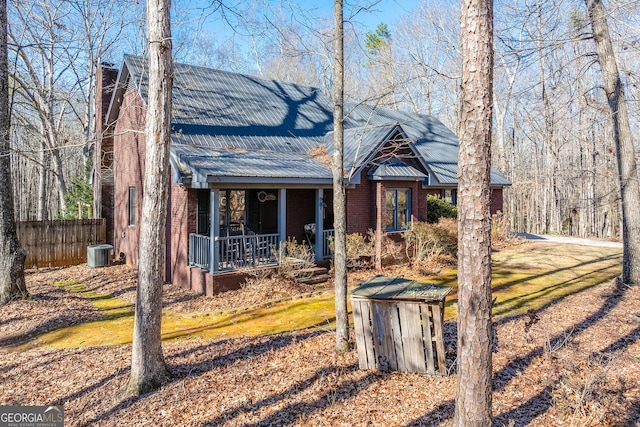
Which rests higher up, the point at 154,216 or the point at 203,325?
the point at 154,216

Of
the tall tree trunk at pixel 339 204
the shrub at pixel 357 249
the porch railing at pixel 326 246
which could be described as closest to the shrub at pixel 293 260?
the porch railing at pixel 326 246

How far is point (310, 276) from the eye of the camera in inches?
448

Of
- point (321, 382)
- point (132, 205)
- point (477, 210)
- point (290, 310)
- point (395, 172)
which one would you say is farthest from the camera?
point (132, 205)

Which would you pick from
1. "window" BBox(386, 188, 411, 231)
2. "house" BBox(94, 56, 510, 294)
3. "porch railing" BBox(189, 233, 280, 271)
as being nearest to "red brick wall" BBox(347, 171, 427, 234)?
"house" BBox(94, 56, 510, 294)

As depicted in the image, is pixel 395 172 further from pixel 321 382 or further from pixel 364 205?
pixel 321 382

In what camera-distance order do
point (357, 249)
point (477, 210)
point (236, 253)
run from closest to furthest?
point (477, 210) < point (236, 253) < point (357, 249)

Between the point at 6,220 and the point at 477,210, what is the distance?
1029cm

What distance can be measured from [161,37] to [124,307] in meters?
6.80

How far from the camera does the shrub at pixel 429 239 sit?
43.9ft

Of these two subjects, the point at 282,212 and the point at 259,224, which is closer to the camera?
the point at 282,212

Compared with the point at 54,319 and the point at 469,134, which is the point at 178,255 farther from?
the point at 469,134

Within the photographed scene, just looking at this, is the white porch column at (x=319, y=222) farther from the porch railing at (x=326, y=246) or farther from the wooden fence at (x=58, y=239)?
the wooden fence at (x=58, y=239)

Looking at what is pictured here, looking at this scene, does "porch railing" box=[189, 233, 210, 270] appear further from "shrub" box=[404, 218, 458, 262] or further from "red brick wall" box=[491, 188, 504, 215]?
"red brick wall" box=[491, 188, 504, 215]

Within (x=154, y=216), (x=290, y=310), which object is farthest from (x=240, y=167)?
(x=154, y=216)
